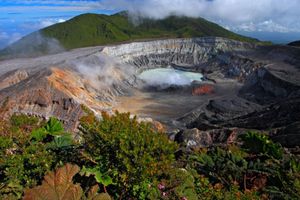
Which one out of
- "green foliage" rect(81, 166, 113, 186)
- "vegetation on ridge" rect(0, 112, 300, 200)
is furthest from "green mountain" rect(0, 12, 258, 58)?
"green foliage" rect(81, 166, 113, 186)

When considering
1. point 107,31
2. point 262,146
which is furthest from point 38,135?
point 107,31

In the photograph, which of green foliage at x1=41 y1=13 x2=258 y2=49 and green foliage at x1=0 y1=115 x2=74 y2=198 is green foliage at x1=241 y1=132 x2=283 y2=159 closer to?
green foliage at x1=0 y1=115 x2=74 y2=198

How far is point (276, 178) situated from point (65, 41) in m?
125

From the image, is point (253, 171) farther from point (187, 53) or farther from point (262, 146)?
point (187, 53)

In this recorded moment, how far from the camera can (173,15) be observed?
17262 cm

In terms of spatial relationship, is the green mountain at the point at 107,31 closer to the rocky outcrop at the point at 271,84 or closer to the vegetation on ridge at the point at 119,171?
the rocky outcrop at the point at 271,84

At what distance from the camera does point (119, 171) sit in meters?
11.1

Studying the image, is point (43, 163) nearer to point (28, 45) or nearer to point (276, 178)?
point (276, 178)

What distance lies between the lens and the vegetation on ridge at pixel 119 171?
425 inches

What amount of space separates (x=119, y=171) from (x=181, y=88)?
64855mm

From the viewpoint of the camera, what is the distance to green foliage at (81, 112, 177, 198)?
10.8 m

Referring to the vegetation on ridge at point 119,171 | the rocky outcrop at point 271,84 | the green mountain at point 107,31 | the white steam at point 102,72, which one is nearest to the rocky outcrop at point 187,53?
the white steam at point 102,72

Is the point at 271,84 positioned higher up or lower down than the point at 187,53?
higher up

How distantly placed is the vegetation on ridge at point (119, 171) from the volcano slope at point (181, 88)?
265 inches
